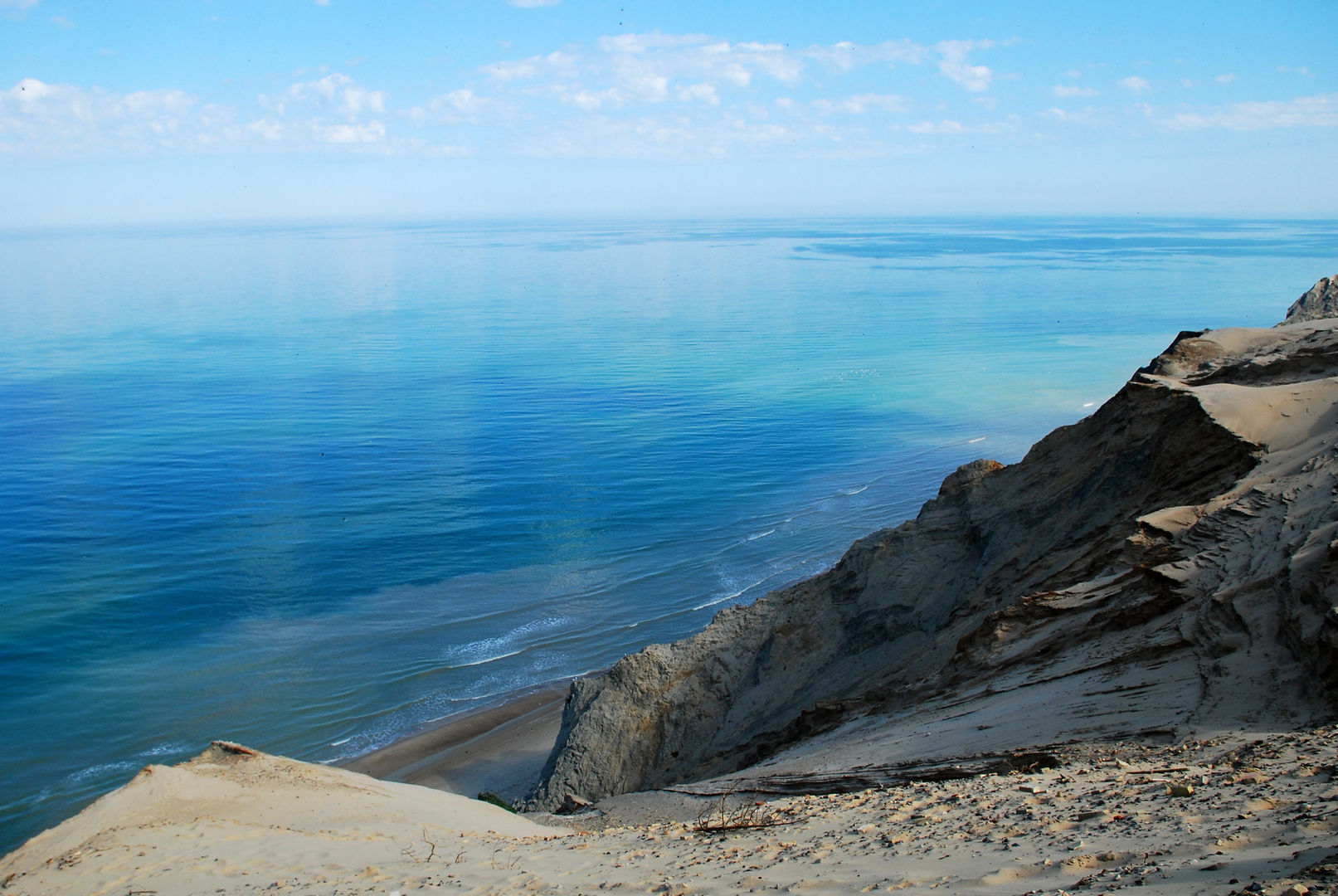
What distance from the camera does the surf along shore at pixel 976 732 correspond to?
5.94m

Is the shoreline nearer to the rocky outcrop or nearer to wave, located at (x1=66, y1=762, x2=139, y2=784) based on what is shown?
wave, located at (x1=66, y1=762, x2=139, y2=784)

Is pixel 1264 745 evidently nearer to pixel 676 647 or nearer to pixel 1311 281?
pixel 676 647

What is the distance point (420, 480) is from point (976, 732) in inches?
1231

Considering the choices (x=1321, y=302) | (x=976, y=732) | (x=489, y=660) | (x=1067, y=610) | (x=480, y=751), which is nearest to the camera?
(x=976, y=732)

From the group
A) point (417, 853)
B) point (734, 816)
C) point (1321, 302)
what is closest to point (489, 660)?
point (417, 853)

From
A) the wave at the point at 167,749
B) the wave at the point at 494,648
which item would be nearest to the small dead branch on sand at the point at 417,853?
the wave at the point at 167,749

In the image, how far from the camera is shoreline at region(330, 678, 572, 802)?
18.6 meters

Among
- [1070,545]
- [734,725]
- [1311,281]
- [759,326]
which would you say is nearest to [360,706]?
[734,725]

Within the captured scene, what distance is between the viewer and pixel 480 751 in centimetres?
1986

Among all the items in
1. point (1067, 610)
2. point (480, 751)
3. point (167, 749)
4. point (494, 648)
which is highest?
point (1067, 610)

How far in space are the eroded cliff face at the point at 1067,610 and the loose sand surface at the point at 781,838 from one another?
1.35 m

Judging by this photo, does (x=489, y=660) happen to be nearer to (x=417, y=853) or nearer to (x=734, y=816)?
(x=417, y=853)

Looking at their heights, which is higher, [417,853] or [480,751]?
[417,853]

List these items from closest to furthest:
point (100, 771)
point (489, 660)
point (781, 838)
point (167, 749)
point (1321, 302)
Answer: point (781, 838) < point (100, 771) < point (167, 749) < point (489, 660) < point (1321, 302)
